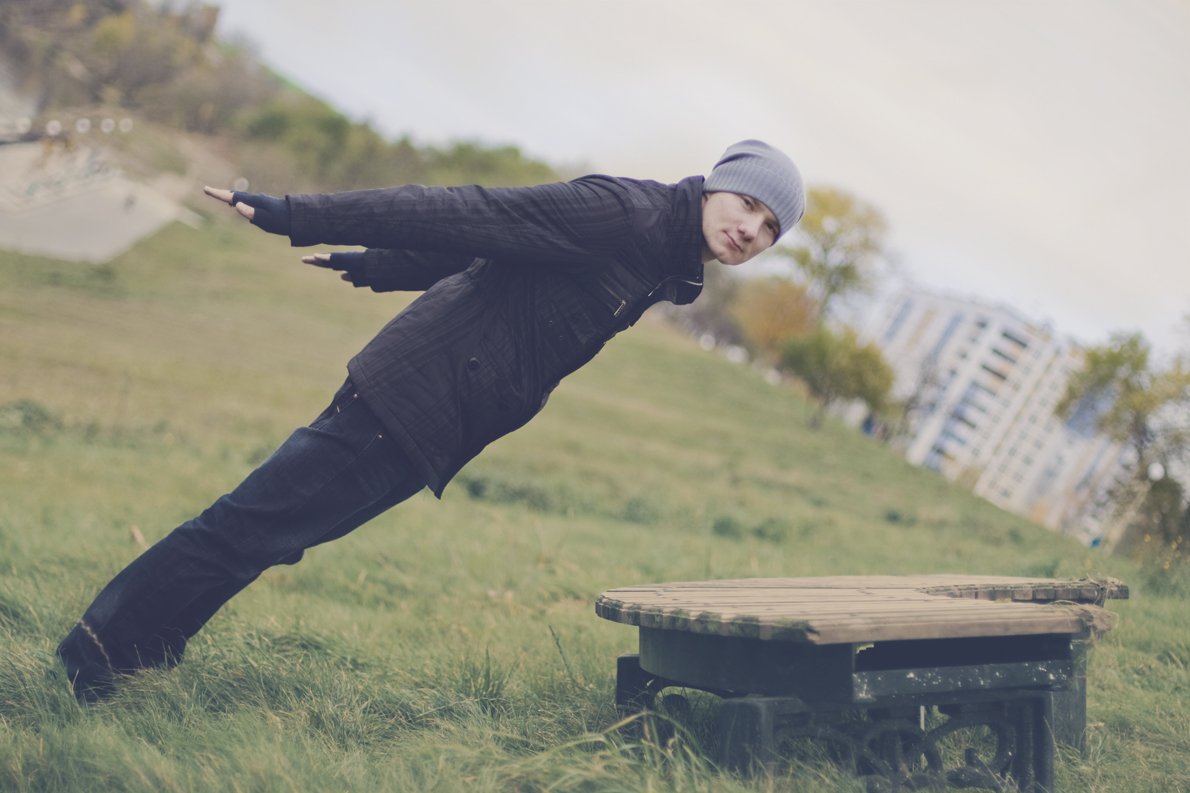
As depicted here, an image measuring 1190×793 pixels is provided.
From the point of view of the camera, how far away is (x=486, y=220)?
3.29 metres

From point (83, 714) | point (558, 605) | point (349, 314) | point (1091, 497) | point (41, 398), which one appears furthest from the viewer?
point (349, 314)

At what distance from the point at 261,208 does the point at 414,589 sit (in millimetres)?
3992

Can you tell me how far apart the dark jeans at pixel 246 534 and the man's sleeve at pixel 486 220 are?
0.56 metres

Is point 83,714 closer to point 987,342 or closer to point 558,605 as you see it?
point 558,605

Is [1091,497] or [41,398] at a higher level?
[1091,497]

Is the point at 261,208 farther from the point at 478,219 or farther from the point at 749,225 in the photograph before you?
the point at 749,225

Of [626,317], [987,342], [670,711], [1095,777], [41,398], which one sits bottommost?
[41,398]

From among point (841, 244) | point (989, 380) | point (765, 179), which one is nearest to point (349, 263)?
point (765, 179)

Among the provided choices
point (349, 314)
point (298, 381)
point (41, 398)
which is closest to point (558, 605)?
point (41, 398)

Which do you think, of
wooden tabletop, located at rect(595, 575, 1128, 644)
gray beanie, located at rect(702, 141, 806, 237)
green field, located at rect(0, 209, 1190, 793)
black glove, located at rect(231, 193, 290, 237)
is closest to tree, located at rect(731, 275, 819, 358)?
green field, located at rect(0, 209, 1190, 793)

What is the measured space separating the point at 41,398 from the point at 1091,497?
12.4 m

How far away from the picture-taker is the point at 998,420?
125m

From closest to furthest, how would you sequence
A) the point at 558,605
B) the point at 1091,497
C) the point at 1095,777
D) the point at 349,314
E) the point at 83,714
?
1. the point at 83,714
2. the point at 1095,777
3. the point at 558,605
4. the point at 1091,497
5. the point at 349,314

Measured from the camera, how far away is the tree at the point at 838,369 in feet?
133
